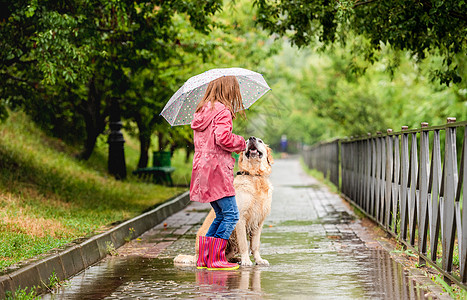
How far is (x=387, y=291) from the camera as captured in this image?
6461mm

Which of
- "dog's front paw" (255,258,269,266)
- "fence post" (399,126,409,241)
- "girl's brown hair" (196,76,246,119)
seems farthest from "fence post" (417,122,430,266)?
"girl's brown hair" (196,76,246,119)

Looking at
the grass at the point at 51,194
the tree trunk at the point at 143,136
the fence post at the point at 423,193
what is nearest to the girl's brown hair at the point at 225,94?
the fence post at the point at 423,193

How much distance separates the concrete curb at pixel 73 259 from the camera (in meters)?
6.31

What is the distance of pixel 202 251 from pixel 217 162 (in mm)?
1090

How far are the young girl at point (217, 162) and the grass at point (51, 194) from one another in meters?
1.89

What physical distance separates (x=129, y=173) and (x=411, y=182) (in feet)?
46.6

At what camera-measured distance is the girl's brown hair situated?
7.77 metres

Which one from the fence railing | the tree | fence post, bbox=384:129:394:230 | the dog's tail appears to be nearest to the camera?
the fence railing

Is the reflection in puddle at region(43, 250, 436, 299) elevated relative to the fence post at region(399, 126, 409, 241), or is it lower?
lower

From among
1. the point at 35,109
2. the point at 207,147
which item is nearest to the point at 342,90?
the point at 35,109

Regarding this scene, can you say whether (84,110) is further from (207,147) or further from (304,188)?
(207,147)

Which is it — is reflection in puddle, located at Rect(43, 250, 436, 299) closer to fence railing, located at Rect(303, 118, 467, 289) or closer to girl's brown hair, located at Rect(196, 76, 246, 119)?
fence railing, located at Rect(303, 118, 467, 289)

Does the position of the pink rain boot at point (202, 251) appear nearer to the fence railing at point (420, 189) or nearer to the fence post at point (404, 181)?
the fence railing at point (420, 189)

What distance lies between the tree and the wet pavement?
3.30 meters
